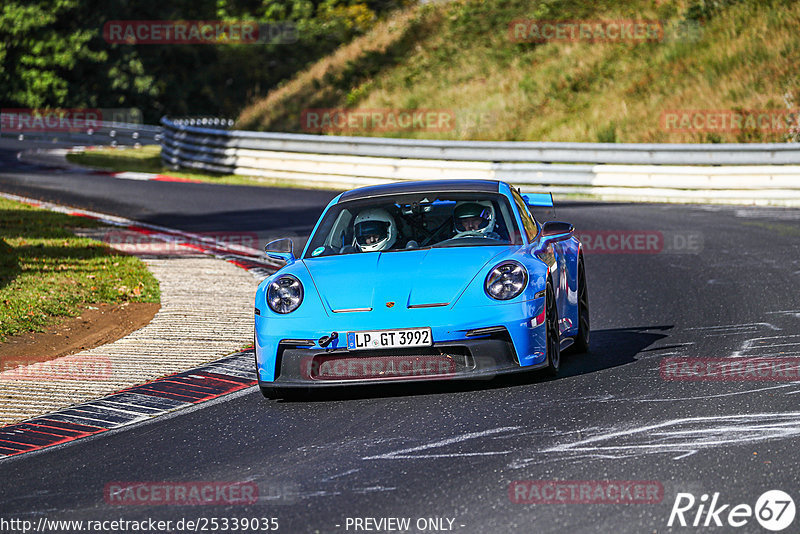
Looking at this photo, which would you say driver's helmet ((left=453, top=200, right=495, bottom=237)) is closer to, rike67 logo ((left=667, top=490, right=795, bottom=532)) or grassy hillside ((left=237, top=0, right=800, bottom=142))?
rike67 logo ((left=667, top=490, right=795, bottom=532))

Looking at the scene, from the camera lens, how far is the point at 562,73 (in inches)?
1247

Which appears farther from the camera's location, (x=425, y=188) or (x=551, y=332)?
(x=425, y=188)

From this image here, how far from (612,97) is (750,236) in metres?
14.4

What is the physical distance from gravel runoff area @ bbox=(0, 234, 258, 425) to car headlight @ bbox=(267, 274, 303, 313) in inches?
58.5

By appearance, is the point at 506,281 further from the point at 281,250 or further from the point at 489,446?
the point at 281,250

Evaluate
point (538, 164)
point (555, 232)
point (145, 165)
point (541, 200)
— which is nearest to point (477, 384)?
point (555, 232)

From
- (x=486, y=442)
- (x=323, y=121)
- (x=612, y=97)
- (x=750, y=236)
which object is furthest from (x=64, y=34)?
(x=486, y=442)

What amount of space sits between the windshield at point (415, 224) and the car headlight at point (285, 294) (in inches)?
23.0

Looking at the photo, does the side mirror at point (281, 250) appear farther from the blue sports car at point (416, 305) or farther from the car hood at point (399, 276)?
the car hood at point (399, 276)

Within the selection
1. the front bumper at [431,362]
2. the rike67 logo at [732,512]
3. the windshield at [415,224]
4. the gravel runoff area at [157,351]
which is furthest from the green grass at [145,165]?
the rike67 logo at [732,512]

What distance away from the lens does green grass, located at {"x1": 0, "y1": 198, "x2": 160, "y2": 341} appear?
11258 millimetres

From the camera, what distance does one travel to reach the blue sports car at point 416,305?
23.6ft

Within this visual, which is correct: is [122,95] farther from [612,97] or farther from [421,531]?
[421,531]

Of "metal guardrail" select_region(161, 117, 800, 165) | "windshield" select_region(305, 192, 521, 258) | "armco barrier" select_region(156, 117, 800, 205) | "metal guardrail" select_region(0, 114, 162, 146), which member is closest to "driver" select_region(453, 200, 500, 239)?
"windshield" select_region(305, 192, 521, 258)
